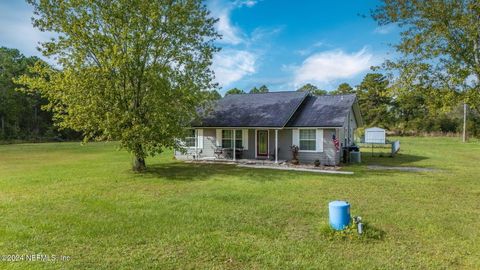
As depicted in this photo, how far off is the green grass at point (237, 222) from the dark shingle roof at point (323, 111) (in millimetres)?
5036

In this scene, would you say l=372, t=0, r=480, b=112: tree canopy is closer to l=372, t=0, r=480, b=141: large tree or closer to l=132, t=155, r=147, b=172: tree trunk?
l=372, t=0, r=480, b=141: large tree

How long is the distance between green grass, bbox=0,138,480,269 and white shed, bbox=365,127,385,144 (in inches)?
813

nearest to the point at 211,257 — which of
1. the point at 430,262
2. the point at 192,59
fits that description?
the point at 430,262

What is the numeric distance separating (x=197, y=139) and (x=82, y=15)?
31.9 ft

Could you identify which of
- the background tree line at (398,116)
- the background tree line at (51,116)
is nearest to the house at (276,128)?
the background tree line at (51,116)

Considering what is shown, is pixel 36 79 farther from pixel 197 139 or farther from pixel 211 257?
pixel 211 257

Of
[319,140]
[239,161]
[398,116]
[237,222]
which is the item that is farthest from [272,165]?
[398,116]

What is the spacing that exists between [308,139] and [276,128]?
2045 mm

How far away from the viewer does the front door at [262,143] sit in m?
18.3

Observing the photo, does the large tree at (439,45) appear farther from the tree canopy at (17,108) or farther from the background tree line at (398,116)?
the tree canopy at (17,108)

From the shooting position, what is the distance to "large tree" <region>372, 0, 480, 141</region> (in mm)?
8570

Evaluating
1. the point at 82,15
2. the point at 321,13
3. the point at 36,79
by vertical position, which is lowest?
the point at 36,79

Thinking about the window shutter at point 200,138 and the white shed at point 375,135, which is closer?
the window shutter at point 200,138

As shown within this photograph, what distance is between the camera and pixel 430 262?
15.7ft
